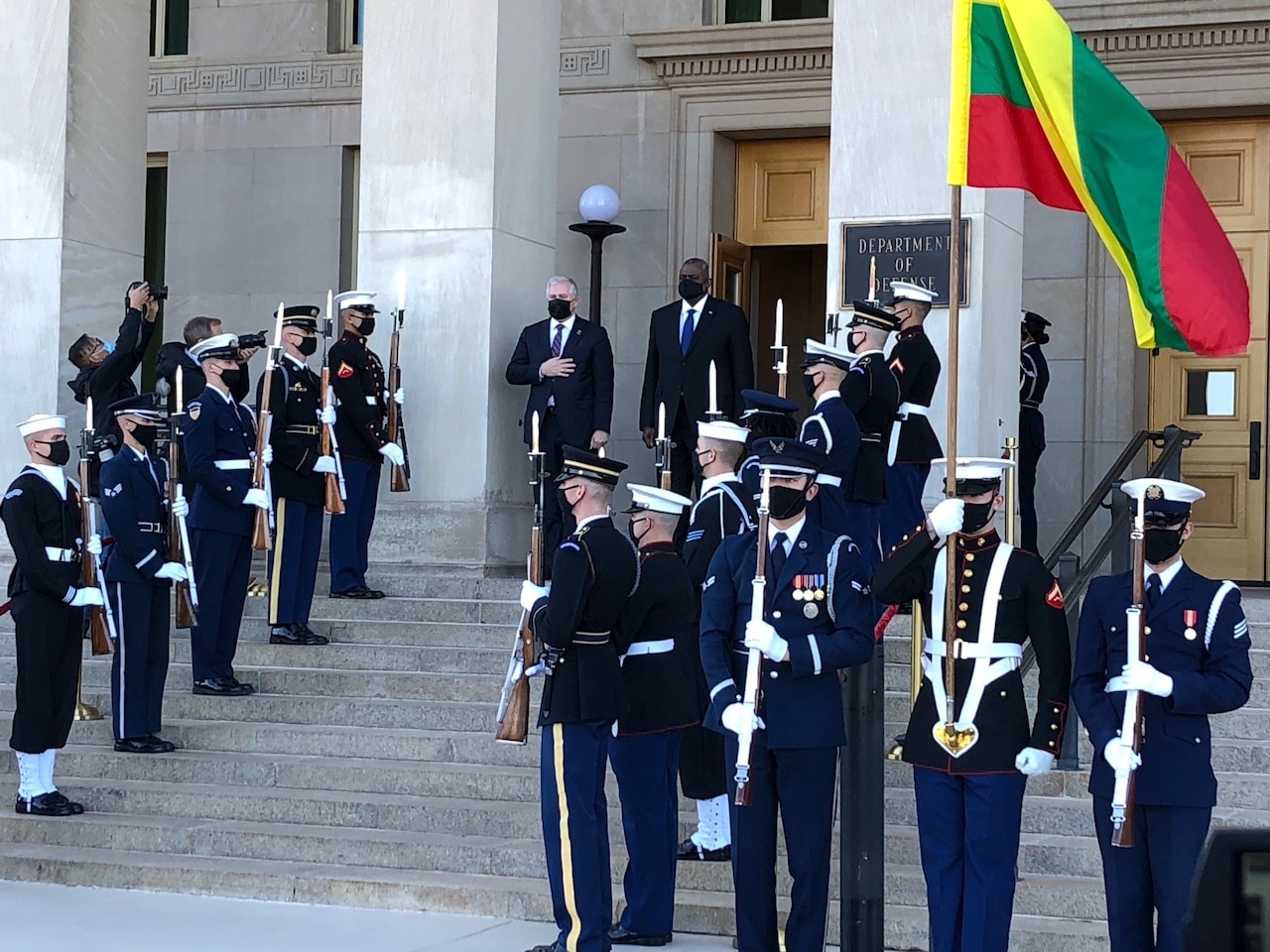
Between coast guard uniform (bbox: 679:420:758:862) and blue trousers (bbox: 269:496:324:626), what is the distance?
343cm

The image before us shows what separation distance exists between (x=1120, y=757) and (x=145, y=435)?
6.13 meters

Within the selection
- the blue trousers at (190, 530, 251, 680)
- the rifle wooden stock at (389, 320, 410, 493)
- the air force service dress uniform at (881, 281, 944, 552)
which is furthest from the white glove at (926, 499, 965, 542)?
the rifle wooden stock at (389, 320, 410, 493)

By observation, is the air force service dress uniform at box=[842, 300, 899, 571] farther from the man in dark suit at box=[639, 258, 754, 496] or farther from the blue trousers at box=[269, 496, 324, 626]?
the blue trousers at box=[269, 496, 324, 626]

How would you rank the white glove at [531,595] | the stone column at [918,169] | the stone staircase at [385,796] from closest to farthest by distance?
the white glove at [531,595] → the stone staircase at [385,796] → the stone column at [918,169]

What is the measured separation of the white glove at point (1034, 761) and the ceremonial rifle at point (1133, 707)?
0.24 m

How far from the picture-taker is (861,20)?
451 inches

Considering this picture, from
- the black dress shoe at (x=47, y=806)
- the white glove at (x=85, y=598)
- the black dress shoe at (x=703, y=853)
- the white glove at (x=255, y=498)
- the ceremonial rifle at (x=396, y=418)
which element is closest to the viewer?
the black dress shoe at (x=703, y=853)

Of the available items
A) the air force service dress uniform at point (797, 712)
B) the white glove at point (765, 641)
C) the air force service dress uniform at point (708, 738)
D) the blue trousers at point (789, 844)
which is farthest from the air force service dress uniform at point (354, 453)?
the white glove at point (765, 641)

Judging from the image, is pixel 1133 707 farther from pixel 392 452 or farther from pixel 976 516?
pixel 392 452

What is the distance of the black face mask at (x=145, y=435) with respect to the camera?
33.4ft

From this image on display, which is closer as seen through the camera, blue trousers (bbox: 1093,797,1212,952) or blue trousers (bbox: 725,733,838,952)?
blue trousers (bbox: 1093,797,1212,952)

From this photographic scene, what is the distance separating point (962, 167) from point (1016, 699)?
6.53 ft

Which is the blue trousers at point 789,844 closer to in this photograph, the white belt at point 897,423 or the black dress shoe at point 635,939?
the black dress shoe at point 635,939

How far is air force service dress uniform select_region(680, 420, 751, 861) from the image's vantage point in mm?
8312
